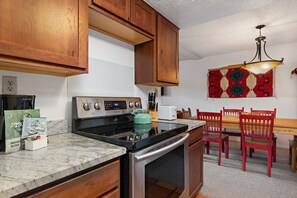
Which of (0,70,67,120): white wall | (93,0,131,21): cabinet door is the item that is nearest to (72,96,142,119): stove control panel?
(0,70,67,120): white wall

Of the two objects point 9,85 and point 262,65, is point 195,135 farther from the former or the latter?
point 262,65

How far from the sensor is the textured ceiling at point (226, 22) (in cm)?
161

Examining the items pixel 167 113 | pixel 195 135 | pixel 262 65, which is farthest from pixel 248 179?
pixel 262 65

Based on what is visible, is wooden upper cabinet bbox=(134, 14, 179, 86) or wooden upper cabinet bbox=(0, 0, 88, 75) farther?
wooden upper cabinet bbox=(134, 14, 179, 86)

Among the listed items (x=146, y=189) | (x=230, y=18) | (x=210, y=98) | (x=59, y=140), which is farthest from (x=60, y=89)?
(x=210, y=98)

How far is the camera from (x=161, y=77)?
6.00 ft

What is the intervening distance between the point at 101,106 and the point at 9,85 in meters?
0.61

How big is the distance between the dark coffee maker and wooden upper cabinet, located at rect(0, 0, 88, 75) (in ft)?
0.60

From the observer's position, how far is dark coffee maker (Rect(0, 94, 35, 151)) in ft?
2.72

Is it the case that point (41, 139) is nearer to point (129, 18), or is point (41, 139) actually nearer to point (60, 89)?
point (60, 89)

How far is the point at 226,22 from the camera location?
2529mm

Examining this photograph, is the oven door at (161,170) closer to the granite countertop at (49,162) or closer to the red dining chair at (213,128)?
the granite countertop at (49,162)

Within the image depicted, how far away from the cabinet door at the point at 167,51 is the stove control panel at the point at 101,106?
0.44 m

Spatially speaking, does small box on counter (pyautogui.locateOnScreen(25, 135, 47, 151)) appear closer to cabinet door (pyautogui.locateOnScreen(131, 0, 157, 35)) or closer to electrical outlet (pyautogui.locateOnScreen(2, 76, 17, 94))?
electrical outlet (pyautogui.locateOnScreen(2, 76, 17, 94))
